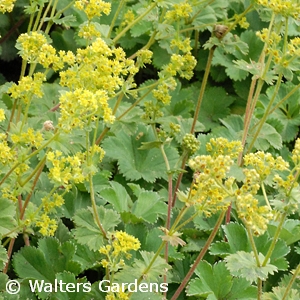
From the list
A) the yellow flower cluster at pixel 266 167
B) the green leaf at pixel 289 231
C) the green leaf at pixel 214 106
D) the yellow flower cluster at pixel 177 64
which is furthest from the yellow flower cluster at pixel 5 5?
the green leaf at pixel 214 106

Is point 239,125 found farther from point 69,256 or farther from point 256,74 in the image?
point 69,256

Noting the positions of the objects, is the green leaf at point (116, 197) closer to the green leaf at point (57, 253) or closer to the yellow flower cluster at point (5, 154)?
the green leaf at point (57, 253)

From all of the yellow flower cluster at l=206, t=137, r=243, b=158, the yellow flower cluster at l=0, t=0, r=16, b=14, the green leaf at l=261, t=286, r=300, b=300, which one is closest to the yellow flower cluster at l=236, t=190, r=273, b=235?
the yellow flower cluster at l=206, t=137, r=243, b=158

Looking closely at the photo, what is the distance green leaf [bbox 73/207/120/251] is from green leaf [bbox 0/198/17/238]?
0.73ft

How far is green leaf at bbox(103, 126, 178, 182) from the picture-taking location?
2.36 m

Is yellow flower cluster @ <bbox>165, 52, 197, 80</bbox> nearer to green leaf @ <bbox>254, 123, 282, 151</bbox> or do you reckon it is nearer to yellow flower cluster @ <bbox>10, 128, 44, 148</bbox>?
green leaf @ <bbox>254, 123, 282, 151</bbox>

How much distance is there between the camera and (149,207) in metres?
2.10

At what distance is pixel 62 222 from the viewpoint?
83.7 inches

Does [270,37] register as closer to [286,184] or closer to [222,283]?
[286,184]

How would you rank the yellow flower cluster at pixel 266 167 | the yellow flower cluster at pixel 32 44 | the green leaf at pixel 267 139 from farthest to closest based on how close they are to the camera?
the green leaf at pixel 267 139 < the yellow flower cluster at pixel 32 44 < the yellow flower cluster at pixel 266 167

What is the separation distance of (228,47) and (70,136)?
2.67 feet

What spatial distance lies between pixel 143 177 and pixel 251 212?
1078mm

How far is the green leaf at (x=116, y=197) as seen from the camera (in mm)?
2055

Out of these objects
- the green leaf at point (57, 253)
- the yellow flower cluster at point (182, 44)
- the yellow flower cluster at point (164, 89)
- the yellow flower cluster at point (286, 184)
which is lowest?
the green leaf at point (57, 253)
